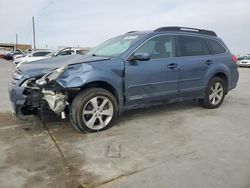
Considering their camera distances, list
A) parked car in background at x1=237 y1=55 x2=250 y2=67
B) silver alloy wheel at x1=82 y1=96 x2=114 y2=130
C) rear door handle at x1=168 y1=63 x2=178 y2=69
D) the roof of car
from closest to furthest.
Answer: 1. silver alloy wheel at x1=82 y1=96 x2=114 y2=130
2. rear door handle at x1=168 y1=63 x2=178 y2=69
3. the roof of car
4. parked car in background at x1=237 y1=55 x2=250 y2=67

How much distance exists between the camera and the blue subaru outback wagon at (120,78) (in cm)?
475

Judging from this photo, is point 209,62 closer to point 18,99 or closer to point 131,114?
point 131,114

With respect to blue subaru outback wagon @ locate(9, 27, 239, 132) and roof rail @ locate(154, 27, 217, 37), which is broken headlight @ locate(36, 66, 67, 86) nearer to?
blue subaru outback wagon @ locate(9, 27, 239, 132)

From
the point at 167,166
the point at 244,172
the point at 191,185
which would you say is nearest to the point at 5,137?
the point at 167,166

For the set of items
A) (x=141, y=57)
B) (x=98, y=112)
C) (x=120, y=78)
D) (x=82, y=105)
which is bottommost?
(x=98, y=112)

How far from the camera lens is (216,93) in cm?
675

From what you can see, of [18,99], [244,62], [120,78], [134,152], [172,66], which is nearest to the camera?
[134,152]

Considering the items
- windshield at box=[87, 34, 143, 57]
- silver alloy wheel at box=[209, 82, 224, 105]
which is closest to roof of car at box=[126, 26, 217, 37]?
windshield at box=[87, 34, 143, 57]

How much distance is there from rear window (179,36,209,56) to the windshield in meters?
1.05

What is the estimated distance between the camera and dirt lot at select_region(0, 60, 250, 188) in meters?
3.32

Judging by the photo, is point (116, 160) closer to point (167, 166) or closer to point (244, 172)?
point (167, 166)

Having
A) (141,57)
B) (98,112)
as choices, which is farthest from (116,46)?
(98,112)

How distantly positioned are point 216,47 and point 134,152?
376 cm

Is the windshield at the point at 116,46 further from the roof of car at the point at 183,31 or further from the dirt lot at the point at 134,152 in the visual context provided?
the dirt lot at the point at 134,152
